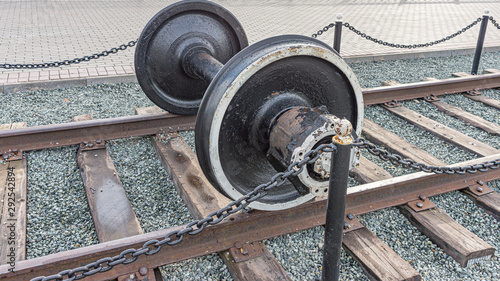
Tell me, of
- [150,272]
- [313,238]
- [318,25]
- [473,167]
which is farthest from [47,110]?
[318,25]

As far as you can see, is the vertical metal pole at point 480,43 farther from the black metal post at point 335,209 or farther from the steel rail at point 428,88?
the black metal post at point 335,209

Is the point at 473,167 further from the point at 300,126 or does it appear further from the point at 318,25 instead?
the point at 318,25

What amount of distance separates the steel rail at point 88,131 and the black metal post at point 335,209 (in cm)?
248

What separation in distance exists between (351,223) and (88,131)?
2.55m

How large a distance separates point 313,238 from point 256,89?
1046mm

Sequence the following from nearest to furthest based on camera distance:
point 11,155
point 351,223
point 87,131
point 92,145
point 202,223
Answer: point 202,223
point 351,223
point 11,155
point 92,145
point 87,131

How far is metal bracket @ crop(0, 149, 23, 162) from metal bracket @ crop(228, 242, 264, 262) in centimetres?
222

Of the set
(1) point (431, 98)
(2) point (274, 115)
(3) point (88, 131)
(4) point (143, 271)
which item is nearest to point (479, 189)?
(2) point (274, 115)

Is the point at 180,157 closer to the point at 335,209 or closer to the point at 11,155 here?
the point at 11,155

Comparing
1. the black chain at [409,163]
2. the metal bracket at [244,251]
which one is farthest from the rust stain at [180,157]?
the black chain at [409,163]

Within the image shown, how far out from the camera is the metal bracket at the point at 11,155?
3695 mm

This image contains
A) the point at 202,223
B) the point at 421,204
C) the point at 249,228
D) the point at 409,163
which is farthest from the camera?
the point at 421,204

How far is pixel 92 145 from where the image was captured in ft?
13.0

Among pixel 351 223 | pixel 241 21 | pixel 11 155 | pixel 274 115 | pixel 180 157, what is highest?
pixel 274 115
